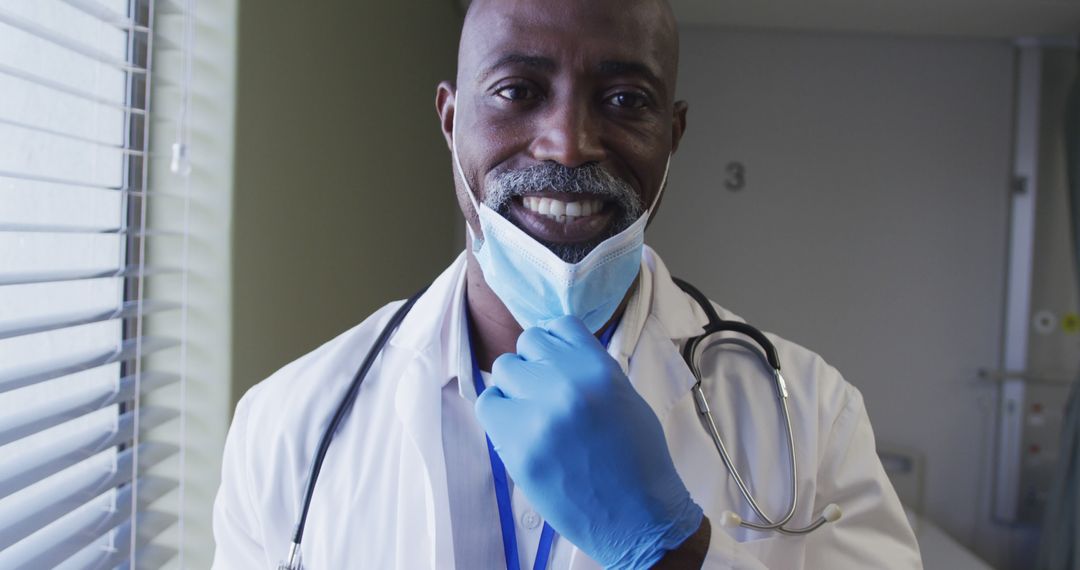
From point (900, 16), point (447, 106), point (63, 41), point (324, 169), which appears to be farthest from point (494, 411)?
point (900, 16)

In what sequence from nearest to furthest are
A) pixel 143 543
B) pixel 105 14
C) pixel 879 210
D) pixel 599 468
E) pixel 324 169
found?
pixel 599 468 < pixel 105 14 < pixel 143 543 < pixel 324 169 < pixel 879 210

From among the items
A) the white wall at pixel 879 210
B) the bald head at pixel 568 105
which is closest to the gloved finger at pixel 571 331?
the bald head at pixel 568 105

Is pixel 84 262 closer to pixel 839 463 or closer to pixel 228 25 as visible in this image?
pixel 228 25

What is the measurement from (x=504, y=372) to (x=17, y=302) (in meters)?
0.62

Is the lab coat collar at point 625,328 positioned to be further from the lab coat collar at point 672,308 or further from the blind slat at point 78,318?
the blind slat at point 78,318

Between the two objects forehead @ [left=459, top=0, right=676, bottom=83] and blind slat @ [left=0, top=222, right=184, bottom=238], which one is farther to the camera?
forehead @ [left=459, top=0, right=676, bottom=83]

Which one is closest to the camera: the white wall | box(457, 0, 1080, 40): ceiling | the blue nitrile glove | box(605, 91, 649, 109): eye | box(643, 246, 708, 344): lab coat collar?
the blue nitrile glove

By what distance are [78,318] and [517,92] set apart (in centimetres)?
64

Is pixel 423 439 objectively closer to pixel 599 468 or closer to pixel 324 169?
pixel 599 468

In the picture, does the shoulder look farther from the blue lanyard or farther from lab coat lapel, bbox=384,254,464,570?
the blue lanyard

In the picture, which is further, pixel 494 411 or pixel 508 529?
pixel 508 529

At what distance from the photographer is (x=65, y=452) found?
87cm

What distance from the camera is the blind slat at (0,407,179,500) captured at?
2.57ft

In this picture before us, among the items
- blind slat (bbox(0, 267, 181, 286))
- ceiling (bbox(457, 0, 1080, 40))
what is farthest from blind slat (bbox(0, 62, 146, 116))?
ceiling (bbox(457, 0, 1080, 40))
